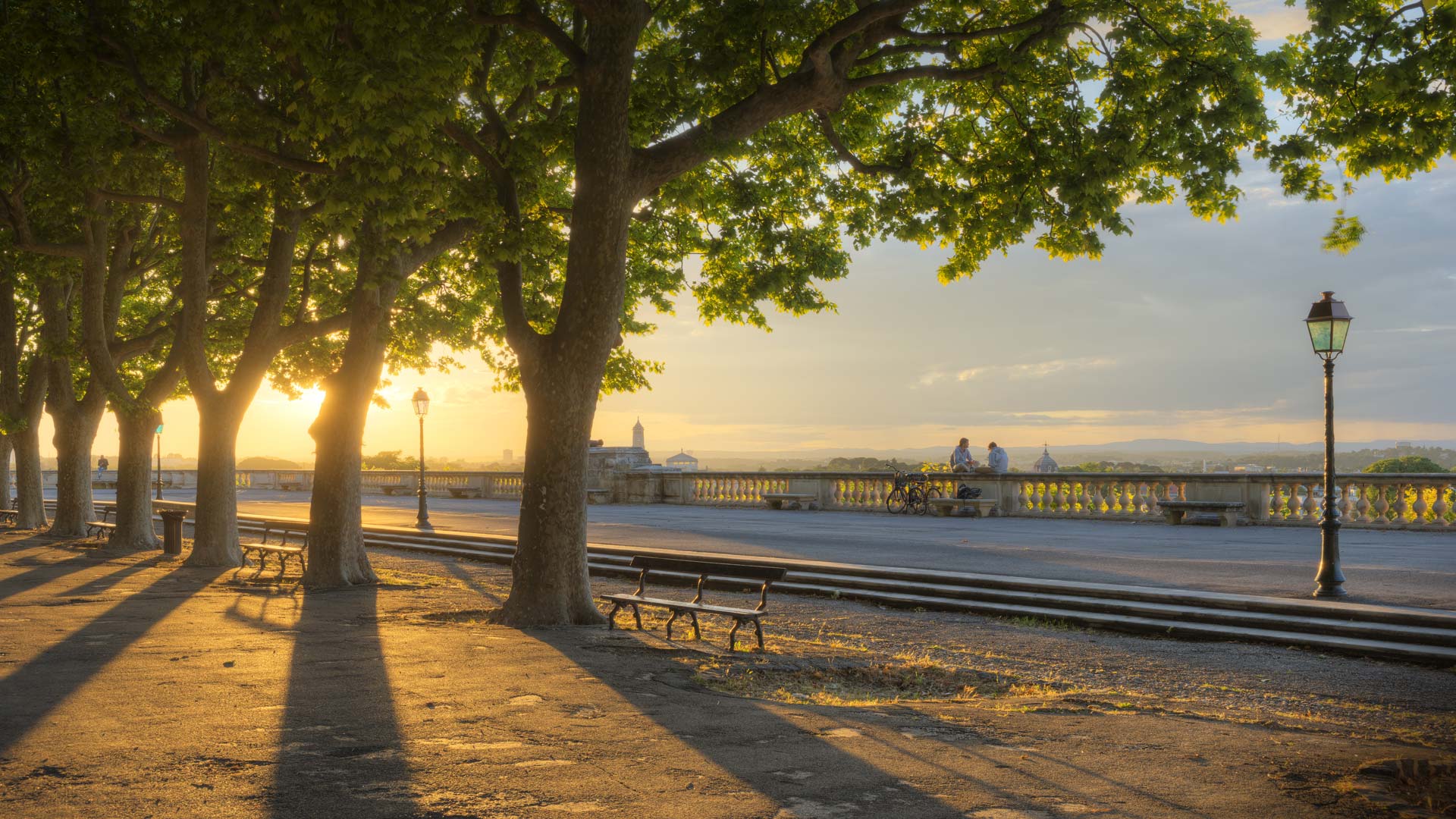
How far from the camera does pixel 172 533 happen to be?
22.1 metres

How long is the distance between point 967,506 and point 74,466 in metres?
21.6

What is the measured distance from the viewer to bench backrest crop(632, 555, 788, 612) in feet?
38.1

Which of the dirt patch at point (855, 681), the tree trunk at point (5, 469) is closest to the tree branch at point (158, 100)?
the dirt patch at point (855, 681)

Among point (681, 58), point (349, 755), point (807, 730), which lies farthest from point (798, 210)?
point (349, 755)

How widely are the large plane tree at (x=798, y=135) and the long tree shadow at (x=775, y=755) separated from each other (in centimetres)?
415

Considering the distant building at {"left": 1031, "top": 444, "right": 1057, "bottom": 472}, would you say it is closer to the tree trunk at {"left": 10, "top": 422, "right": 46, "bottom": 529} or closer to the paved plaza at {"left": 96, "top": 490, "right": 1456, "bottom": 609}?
the paved plaza at {"left": 96, "top": 490, "right": 1456, "bottom": 609}

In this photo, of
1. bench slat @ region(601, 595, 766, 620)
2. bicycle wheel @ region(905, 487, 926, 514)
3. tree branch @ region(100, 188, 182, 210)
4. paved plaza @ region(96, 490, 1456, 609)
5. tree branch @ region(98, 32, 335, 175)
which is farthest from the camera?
bicycle wheel @ region(905, 487, 926, 514)

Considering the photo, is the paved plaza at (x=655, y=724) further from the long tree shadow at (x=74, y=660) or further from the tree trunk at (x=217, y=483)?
the tree trunk at (x=217, y=483)

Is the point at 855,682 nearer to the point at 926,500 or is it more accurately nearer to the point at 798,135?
the point at 798,135

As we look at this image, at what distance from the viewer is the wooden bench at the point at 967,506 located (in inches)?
1140

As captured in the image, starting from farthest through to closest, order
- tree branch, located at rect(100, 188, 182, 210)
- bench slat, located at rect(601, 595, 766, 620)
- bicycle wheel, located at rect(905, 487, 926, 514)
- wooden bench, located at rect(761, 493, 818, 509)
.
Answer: wooden bench, located at rect(761, 493, 818, 509) < bicycle wheel, located at rect(905, 487, 926, 514) < tree branch, located at rect(100, 188, 182, 210) < bench slat, located at rect(601, 595, 766, 620)

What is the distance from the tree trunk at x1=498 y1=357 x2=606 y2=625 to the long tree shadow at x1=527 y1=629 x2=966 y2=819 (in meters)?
2.93

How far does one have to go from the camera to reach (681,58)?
567 inches

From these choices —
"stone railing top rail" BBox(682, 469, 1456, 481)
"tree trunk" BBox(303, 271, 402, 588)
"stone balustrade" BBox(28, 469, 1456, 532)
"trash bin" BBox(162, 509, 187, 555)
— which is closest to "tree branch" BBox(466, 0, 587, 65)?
"tree trunk" BBox(303, 271, 402, 588)
